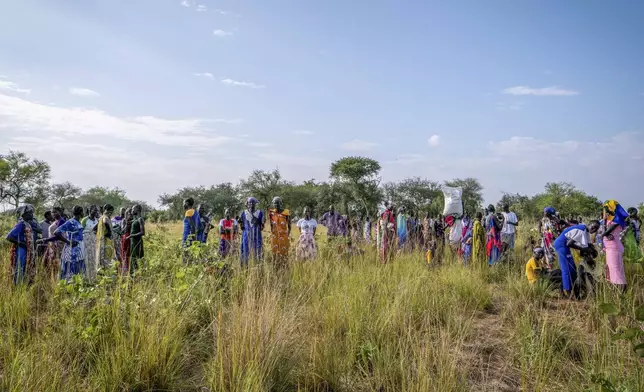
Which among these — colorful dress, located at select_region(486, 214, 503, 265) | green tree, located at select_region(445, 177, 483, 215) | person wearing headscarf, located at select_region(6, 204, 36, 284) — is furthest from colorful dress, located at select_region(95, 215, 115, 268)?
green tree, located at select_region(445, 177, 483, 215)

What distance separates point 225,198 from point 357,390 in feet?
150

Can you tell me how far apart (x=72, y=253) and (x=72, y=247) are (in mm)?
96

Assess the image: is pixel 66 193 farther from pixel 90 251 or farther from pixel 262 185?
pixel 90 251

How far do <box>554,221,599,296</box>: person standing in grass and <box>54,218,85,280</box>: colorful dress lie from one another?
729cm

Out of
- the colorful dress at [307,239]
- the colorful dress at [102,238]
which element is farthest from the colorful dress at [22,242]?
the colorful dress at [307,239]

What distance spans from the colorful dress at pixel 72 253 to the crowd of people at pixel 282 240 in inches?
0.6

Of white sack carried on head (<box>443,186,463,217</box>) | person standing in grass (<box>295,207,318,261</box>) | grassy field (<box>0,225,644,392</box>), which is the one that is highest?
white sack carried on head (<box>443,186,463,217</box>)

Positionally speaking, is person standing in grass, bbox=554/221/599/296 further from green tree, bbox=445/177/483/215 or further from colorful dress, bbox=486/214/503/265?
green tree, bbox=445/177/483/215

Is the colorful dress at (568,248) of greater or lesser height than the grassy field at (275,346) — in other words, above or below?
above

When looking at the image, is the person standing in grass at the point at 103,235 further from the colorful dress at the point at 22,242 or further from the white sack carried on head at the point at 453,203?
the white sack carried on head at the point at 453,203

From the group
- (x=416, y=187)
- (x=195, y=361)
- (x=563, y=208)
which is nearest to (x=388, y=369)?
(x=195, y=361)

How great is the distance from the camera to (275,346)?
2945 millimetres

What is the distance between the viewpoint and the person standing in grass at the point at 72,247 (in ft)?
20.7

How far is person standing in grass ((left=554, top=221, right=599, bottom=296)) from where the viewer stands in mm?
5922
